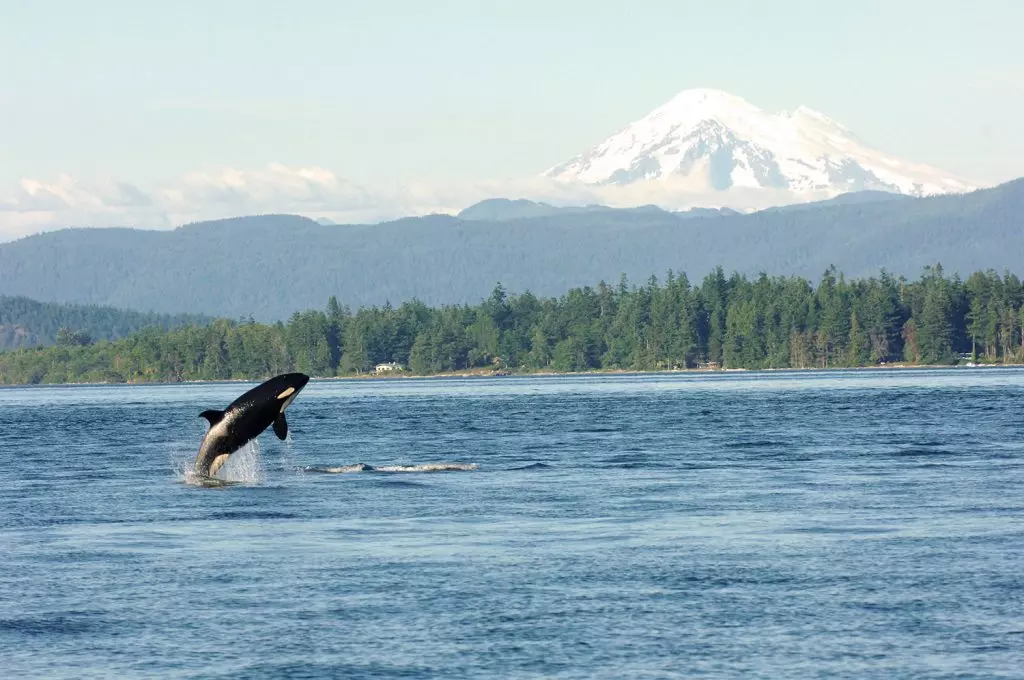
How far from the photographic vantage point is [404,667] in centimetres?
2558

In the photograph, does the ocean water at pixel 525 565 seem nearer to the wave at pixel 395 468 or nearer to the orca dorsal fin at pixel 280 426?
the wave at pixel 395 468

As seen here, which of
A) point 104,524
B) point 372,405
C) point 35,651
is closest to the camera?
point 35,651

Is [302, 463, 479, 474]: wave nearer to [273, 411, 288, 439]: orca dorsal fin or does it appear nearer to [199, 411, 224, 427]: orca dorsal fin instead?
[199, 411, 224, 427]: orca dorsal fin

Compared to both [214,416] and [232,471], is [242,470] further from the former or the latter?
[214,416]

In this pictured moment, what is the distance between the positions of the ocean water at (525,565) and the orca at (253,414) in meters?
1.81

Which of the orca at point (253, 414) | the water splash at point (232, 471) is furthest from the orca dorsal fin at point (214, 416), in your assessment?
the water splash at point (232, 471)

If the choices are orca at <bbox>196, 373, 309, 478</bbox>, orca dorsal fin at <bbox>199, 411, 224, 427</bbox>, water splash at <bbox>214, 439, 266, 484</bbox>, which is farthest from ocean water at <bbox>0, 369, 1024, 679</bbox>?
orca dorsal fin at <bbox>199, 411, 224, 427</bbox>

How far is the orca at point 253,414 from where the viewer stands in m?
49.8

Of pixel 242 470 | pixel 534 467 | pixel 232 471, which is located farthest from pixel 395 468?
pixel 232 471

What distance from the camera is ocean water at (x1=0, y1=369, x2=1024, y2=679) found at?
85.8 feet

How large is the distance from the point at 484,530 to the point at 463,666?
563 inches

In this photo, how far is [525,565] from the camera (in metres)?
34.1

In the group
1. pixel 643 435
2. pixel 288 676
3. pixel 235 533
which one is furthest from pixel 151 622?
pixel 643 435

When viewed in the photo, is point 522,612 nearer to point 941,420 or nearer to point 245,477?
point 245,477
